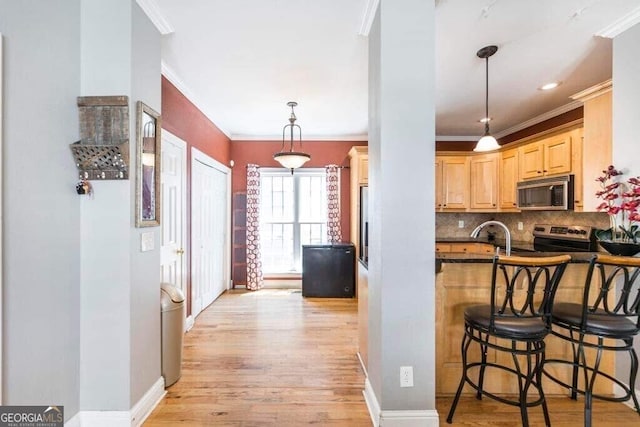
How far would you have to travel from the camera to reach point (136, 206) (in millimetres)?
1922

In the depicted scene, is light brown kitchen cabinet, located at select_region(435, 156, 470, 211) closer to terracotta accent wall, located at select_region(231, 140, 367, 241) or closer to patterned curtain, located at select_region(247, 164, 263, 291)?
terracotta accent wall, located at select_region(231, 140, 367, 241)

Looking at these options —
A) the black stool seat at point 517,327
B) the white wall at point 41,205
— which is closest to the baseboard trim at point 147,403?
the white wall at point 41,205

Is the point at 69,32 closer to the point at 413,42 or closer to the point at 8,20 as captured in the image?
the point at 8,20

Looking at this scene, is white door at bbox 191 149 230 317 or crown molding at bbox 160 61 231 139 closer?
crown molding at bbox 160 61 231 139

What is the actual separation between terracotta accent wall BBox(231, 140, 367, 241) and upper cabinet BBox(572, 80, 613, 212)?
10.4ft

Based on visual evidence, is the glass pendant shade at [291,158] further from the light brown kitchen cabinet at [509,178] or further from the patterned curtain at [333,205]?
the light brown kitchen cabinet at [509,178]

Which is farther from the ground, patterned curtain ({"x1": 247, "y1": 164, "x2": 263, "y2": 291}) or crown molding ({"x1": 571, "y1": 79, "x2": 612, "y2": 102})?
crown molding ({"x1": 571, "y1": 79, "x2": 612, "y2": 102})

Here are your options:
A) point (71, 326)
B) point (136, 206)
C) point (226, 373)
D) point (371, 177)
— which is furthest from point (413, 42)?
point (226, 373)

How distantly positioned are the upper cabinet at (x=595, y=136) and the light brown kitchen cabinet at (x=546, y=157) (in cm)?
60

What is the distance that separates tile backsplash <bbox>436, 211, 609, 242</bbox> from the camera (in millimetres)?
3578

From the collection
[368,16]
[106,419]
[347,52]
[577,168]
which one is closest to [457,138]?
[577,168]

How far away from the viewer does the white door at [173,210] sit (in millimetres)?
3010

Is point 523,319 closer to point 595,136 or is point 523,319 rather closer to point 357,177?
point 595,136

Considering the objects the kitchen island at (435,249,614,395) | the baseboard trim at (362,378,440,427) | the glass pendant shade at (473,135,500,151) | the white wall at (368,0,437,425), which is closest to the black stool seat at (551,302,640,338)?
the kitchen island at (435,249,614,395)
